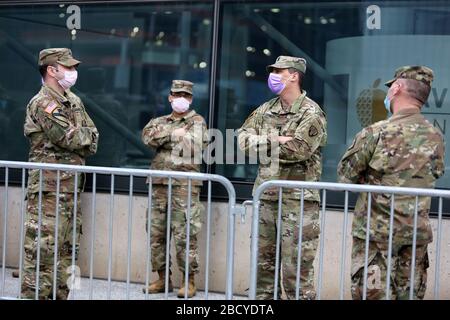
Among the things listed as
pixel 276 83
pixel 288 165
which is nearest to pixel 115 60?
pixel 276 83

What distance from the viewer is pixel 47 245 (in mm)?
5949

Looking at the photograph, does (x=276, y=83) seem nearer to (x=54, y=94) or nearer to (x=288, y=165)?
(x=288, y=165)

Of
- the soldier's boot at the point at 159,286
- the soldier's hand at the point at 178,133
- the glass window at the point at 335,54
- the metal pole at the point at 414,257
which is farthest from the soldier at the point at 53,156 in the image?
the metal pole at the point at 414,257

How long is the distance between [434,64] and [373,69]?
49cm

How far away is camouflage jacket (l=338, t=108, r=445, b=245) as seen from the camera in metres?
4.76

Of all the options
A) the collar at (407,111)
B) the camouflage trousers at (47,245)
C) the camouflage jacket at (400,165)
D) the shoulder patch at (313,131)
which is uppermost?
the collar at (407,111)

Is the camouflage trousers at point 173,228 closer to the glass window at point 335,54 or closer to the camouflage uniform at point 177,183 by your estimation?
the camouflage uniform at point 177,183

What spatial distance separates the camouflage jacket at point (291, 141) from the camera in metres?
5.77

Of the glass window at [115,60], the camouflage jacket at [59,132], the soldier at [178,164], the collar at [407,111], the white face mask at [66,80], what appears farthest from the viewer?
the glass window at [115,60]

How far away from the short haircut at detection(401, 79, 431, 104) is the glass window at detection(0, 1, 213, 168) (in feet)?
9.10

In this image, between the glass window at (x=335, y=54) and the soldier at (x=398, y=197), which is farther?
the glass window at (x=335, y=54)

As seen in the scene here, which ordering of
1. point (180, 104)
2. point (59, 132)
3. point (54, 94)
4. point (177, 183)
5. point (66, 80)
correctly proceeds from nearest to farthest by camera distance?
point (59, 132)
point (54, 94)
point (66, 80)
point (177, 183)
point (180, 104)

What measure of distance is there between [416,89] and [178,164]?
8.30ft
